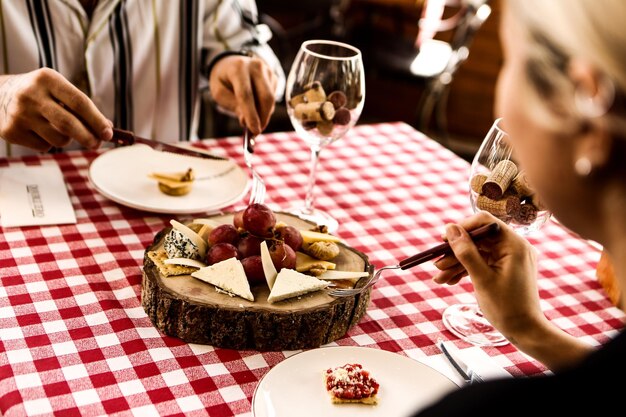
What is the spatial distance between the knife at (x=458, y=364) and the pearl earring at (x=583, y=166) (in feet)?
1.61

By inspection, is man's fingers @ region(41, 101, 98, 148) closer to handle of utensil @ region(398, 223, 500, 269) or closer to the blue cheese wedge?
the blue cheese wedge

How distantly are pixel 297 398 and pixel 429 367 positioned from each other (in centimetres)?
20

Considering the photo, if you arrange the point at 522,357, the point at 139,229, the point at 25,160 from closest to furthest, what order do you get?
Result: the point at 522,357, the point at 139,229, the point at 25,160

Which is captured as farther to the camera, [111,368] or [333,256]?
[333,256]

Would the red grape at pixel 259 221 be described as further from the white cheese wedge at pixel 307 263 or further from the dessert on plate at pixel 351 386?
the dessert on plate at pixel 351 386

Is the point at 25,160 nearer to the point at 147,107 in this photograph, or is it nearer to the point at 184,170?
the point at 184,170

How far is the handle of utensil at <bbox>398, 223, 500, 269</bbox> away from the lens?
41.0 inches

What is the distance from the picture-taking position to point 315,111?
1.43 metres

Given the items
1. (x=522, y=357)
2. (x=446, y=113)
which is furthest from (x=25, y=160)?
(x=446, y=113)

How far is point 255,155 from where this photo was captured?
1.78 metres

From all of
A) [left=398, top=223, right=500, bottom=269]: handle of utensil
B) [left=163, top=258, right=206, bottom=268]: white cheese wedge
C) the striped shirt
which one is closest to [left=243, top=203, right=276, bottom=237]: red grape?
[left=163, top=258, right=206, bottom=268]: white cheese wedge

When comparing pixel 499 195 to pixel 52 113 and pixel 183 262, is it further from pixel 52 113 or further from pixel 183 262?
pixel 52 113

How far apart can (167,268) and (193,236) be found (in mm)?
69

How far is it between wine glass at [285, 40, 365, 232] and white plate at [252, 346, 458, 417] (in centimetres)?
38
